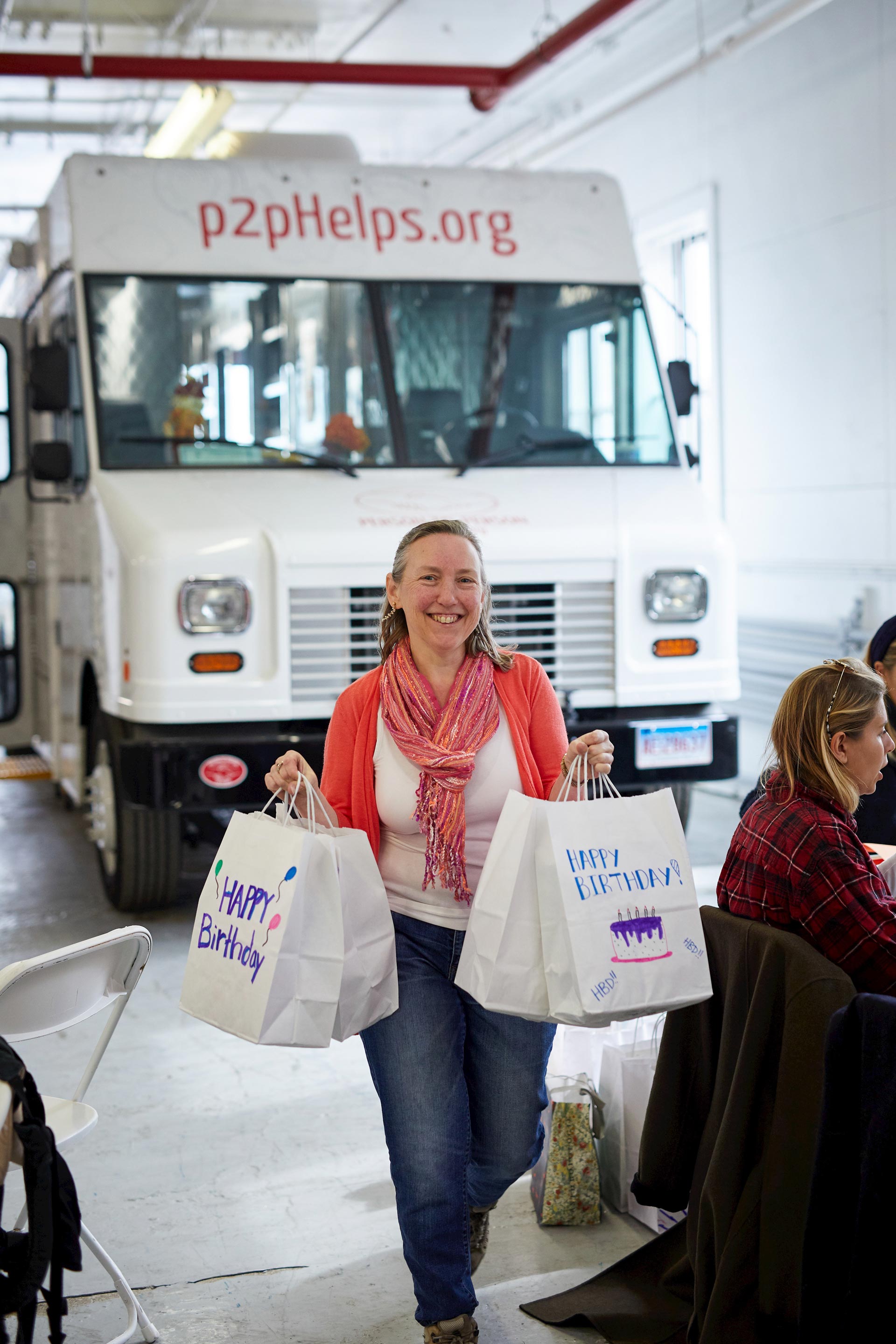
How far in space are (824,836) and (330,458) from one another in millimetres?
3168

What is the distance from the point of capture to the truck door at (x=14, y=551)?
7.21m

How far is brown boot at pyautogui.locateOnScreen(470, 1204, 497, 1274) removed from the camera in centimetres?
283

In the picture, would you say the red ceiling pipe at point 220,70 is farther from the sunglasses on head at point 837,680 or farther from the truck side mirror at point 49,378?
the sunglasses on head at point 837,680

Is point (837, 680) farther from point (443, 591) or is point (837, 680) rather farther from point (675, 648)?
point (675, 648)

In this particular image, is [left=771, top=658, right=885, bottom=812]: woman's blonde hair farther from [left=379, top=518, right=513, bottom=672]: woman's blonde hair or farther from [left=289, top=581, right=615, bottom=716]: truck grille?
[left=289, top=581, right=615, bottom=716]: truck grille

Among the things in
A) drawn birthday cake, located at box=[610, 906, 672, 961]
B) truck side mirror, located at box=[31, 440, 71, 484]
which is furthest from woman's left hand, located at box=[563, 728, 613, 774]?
truck side mirror, located at box=[31, 440, 71, 484]

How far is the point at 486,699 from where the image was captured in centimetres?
268

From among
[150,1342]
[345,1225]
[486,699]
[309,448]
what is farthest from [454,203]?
[150,1342]

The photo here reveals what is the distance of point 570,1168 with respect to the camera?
3.12 metres

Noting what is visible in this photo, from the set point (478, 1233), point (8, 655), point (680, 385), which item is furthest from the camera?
point (8, 655)

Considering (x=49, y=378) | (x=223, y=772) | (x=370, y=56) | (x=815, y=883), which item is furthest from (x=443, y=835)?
(x=370, y=56)

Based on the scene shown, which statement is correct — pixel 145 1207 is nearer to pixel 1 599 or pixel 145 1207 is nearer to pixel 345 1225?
pixel 345 1225

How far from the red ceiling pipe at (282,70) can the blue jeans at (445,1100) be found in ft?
20.9

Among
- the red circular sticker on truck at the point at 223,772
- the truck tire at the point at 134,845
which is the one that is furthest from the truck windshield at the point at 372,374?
the truck tire at the point at 134,845
